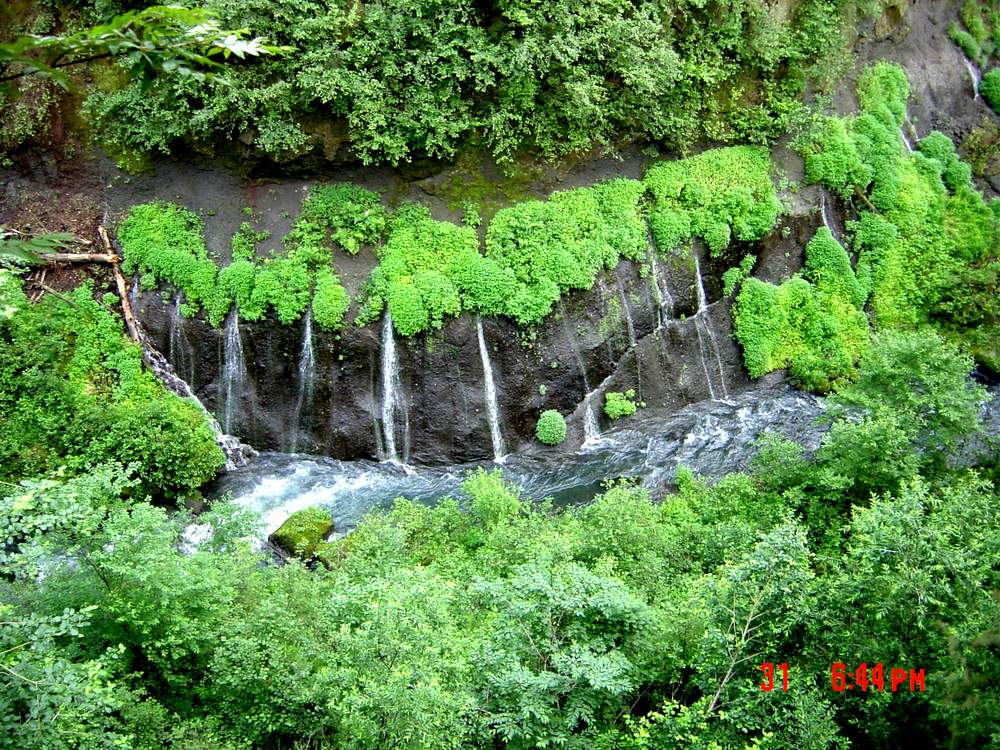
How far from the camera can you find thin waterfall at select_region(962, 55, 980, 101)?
23.4 m

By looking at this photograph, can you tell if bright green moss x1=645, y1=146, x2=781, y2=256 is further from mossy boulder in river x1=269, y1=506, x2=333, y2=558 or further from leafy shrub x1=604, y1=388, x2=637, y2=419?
mossy boulder in river x1=269, y1=506, x2=333, y2=558

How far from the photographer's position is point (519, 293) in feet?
55.0

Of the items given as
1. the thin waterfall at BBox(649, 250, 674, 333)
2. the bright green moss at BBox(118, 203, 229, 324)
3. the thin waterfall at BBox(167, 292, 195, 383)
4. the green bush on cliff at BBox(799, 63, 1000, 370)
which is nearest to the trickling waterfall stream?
the thin waterfall at BBox(167, 292, 195, 383)

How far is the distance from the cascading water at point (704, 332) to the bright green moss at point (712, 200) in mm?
874

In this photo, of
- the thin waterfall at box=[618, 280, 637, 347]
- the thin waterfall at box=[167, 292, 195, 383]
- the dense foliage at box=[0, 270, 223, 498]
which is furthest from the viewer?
A: the thin waterfall at box=[618, 280, 637, 347]

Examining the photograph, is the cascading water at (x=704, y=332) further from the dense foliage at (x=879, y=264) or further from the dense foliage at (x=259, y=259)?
the dense foliage at (x=259, y=259)

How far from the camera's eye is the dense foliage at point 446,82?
51.6 feet

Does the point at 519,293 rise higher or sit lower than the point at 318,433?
higher

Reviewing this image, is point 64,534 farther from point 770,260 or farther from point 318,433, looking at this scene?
point 770,260

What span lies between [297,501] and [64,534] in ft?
26.4

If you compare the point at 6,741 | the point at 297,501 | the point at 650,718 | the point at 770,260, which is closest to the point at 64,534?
the point at 6,741

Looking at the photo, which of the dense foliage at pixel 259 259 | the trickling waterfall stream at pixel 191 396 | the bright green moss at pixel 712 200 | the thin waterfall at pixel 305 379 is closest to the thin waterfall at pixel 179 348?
the trickling waterfall stream at pixel 191 396

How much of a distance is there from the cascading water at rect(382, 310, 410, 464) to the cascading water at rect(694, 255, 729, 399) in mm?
7630
